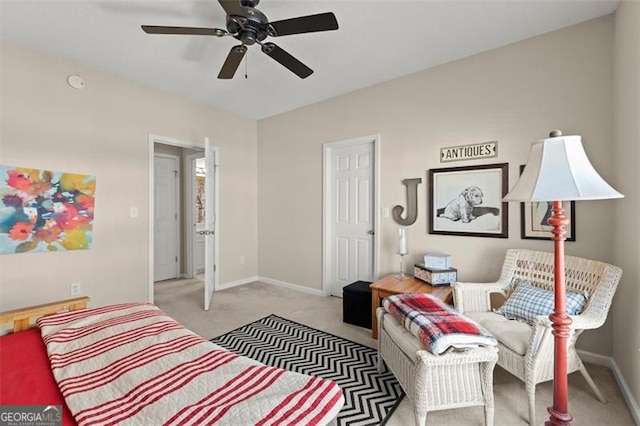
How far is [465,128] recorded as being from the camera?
291 centimetres

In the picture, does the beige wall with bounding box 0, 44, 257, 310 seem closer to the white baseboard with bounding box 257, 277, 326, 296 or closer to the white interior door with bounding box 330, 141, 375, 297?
the white baseboard with bounding box 257, 277, 326, 296

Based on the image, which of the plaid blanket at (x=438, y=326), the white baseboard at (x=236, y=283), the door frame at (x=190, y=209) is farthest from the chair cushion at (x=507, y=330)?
the door frame at (x=190, y=209)

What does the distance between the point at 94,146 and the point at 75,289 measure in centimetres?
152

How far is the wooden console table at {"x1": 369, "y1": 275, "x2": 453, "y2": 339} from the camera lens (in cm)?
254

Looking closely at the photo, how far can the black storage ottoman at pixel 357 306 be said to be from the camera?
9.60 feet

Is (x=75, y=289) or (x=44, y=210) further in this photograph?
(x=75, y=289)

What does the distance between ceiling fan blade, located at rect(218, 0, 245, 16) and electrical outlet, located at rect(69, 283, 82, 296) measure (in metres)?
3.05

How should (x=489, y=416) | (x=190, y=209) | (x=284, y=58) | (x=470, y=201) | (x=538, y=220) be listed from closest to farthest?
(x=489, y=416) → (x=284, y=58) → (x=538, y=220) → (x=470, y=201) → (x=190, y=209)

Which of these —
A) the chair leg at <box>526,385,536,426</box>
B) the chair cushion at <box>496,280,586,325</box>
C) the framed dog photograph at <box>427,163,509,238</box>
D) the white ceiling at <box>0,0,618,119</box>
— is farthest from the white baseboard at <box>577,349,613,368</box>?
the white ceiling at <box>0,0,618,119</box>

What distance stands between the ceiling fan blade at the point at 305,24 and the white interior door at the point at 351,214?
1.97 metres

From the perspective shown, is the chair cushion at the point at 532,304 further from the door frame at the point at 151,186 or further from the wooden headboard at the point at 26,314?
the door frame at the point at 151,186

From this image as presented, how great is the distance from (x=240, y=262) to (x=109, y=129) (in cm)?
245

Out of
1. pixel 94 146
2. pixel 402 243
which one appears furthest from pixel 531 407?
pixel 94 146

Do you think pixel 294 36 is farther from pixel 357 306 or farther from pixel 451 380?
pixel 451 380
